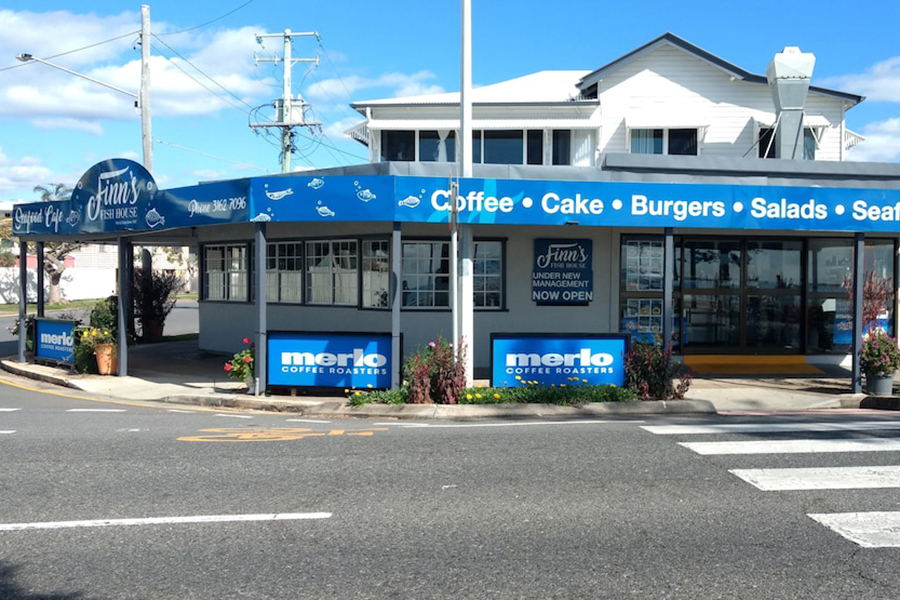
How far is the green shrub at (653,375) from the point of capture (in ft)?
43.7

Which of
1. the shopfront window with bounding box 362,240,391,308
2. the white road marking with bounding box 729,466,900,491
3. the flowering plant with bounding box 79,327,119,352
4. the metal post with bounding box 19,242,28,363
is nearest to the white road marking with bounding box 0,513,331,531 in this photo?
Result: the white road marking with bounding box 729,466,900,491

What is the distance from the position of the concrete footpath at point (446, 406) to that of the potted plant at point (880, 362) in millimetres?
374

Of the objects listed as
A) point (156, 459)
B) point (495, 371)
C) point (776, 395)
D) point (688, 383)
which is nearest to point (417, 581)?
point (156, 459)

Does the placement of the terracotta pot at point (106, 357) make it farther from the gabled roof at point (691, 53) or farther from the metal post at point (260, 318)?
the gabled roof at point (691, 53)

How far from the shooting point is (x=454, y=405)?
→ 1263cm

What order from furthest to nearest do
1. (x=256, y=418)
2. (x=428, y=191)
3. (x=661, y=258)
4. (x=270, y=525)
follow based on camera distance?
(x=661, y=258), (x=428, y=191), (x=256, y=418), (x=270, y=525)

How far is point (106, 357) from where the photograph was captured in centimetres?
1702

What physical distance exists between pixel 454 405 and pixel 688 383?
3.91 metres

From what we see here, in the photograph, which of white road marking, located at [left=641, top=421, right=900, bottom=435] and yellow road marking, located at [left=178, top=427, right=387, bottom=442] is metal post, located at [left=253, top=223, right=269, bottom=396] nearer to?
yellow road marking, located at [left=178, top=427, right=387, bottom=442]

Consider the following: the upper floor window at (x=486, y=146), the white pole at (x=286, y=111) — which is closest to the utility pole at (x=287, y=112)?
the white pole at (x=286, y=111)

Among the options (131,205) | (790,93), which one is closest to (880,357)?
(790,93)

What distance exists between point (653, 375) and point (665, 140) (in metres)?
10.5

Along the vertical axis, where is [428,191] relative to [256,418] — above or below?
above

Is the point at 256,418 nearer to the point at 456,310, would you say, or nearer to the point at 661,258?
the point at 456,310
